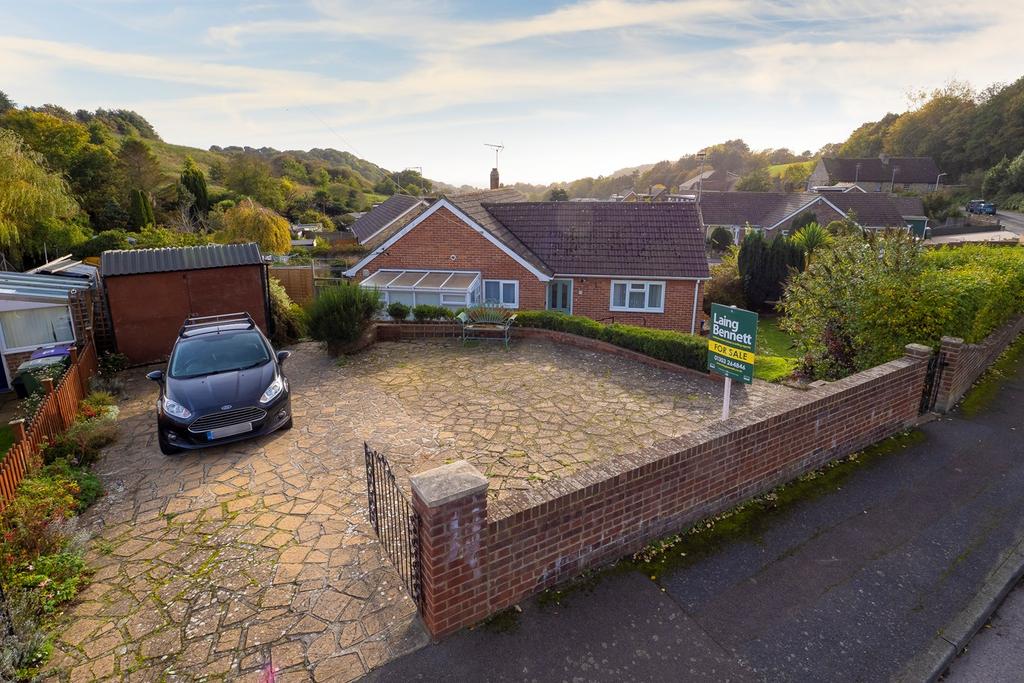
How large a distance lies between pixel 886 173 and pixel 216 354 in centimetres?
9184

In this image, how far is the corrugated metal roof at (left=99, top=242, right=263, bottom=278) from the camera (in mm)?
12562

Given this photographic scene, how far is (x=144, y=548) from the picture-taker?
5.93 m

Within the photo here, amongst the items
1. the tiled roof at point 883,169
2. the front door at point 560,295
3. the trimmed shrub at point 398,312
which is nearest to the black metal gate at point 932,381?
the trimmed shrub at point 398,312

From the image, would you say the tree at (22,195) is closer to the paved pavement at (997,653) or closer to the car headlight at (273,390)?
the car headlight at (273,390)

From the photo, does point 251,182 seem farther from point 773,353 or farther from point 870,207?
point 870,207

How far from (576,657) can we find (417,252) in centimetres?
1739

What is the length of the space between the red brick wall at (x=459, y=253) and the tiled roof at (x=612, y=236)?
1.37 m

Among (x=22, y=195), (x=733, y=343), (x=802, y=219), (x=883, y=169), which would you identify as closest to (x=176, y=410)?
(x=733, y=343)

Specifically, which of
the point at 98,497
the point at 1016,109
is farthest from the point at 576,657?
the point at 1016,109

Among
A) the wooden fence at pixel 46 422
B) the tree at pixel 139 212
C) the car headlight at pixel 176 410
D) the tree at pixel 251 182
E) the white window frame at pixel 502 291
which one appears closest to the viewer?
the wooden fence at pixel 46 422

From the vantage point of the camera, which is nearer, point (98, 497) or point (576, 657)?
point (576, 657)

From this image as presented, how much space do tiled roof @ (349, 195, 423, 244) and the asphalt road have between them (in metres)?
53.7

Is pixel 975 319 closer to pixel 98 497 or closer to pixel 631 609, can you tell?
pixel 631 609

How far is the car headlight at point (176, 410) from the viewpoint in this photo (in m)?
7.86
